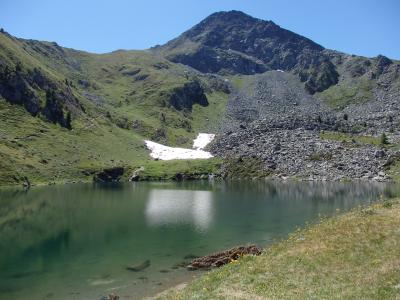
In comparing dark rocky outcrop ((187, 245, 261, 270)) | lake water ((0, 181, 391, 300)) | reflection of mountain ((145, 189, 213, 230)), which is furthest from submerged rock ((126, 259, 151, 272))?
reflection of mountain ((145, 189, 213, 230))

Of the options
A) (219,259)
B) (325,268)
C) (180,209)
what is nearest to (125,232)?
(219,259)

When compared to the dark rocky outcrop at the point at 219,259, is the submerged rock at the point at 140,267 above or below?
below

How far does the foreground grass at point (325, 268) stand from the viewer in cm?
2917

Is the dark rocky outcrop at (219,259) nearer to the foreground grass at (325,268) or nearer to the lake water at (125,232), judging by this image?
the lake water at (125,232)

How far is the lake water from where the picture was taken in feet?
161

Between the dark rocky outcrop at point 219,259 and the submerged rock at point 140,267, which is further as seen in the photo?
the submerged rock at point 140,267

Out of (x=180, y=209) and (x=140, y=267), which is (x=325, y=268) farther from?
(x=180, y=209)

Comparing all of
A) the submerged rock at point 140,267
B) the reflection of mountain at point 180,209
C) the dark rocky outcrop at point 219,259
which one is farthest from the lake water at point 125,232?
the dark rocky outcrop at point 219,259

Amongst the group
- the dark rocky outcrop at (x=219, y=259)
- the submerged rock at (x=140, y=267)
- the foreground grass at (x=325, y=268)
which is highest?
the foreground grass at (x=325, y=268)

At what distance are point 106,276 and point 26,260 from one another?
51.9 feet

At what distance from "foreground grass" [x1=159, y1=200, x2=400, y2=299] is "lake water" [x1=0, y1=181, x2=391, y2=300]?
1217cm

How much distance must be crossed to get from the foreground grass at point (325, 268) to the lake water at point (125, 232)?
1217 cm

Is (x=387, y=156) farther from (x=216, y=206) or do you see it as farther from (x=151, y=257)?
(x=151, y=257)

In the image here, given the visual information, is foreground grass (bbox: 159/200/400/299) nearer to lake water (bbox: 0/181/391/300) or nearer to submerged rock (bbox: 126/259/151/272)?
lake water (bbox: 0/181/391/300)
